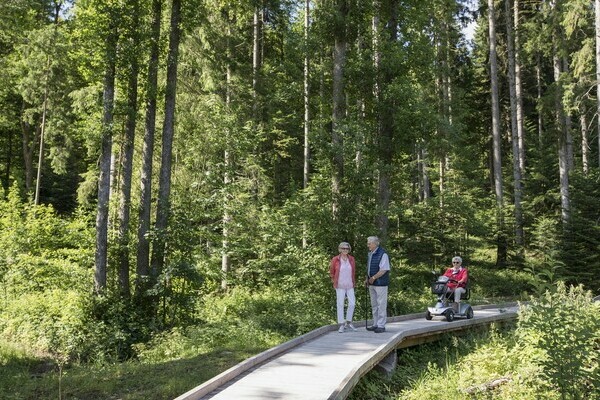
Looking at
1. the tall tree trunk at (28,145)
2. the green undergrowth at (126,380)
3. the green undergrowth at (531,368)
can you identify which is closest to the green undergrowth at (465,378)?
the green undergrowth at (531,368)

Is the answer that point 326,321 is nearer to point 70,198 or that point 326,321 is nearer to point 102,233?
point 102,233

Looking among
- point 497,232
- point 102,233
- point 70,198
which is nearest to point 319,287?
point 102,233

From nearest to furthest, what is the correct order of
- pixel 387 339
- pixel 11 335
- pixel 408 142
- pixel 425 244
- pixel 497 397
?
pixel 497 397, pixel 387 339, pixel 11 335, pixel 408 142, pixel 425 244

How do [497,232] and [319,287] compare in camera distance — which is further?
[497,232]

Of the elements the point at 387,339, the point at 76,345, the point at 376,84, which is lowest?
the point at 76,345

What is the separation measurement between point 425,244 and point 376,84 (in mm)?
8593

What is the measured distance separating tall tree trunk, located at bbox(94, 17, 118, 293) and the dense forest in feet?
0.16

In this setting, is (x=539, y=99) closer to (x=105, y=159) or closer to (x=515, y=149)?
(x=515, y=149)

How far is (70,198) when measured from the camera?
3578 centimetres

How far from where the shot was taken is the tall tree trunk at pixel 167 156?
45.9 feet

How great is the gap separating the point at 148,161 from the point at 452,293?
9495 mm

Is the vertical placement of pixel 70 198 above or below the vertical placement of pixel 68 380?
above

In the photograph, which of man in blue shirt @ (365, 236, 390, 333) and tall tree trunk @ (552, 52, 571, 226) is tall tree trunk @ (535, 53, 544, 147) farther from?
man in blue shirt @ (365, 236, 390, 333)

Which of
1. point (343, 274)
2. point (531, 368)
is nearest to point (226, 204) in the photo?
point (343, 274)
